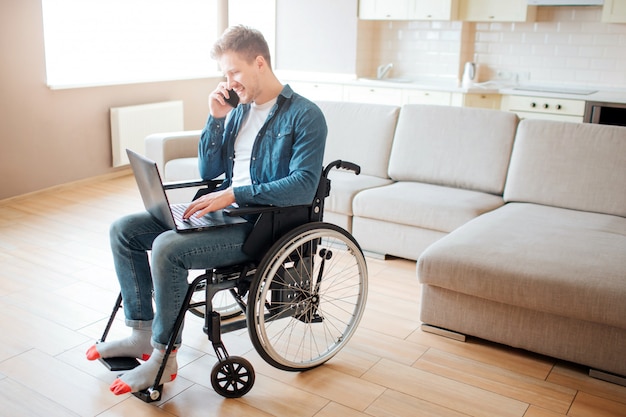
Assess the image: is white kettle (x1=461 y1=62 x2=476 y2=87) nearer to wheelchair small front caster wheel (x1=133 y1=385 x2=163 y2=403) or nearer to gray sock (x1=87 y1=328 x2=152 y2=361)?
gray sock (x1=87 y1=328 x2=152 y2=361)

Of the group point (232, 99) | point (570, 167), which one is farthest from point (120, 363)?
point (570, 167)

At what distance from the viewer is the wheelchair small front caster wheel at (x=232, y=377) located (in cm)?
218

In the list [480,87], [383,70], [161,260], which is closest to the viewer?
[161,260]

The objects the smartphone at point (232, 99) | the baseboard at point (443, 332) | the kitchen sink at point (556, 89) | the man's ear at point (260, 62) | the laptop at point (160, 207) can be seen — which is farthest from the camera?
the kitchen sink at point (556, 89)

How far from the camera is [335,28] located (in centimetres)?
601

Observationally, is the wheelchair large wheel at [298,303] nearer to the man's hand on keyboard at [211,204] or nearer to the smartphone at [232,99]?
the man's hand on keyboard at [211,204]

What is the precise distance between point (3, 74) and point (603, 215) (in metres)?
3.77

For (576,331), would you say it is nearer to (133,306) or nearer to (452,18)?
(133,306)

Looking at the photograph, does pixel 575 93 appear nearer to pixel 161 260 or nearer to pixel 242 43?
pixel 242 43

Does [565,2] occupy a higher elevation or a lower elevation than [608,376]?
higher

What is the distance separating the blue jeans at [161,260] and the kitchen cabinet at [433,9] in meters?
3.90

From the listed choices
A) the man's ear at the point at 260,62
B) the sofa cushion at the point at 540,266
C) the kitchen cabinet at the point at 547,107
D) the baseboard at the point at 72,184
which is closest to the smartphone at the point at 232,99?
the man's ear at the point at 260,62

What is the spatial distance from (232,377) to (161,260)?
46cm

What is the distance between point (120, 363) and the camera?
2324mm
